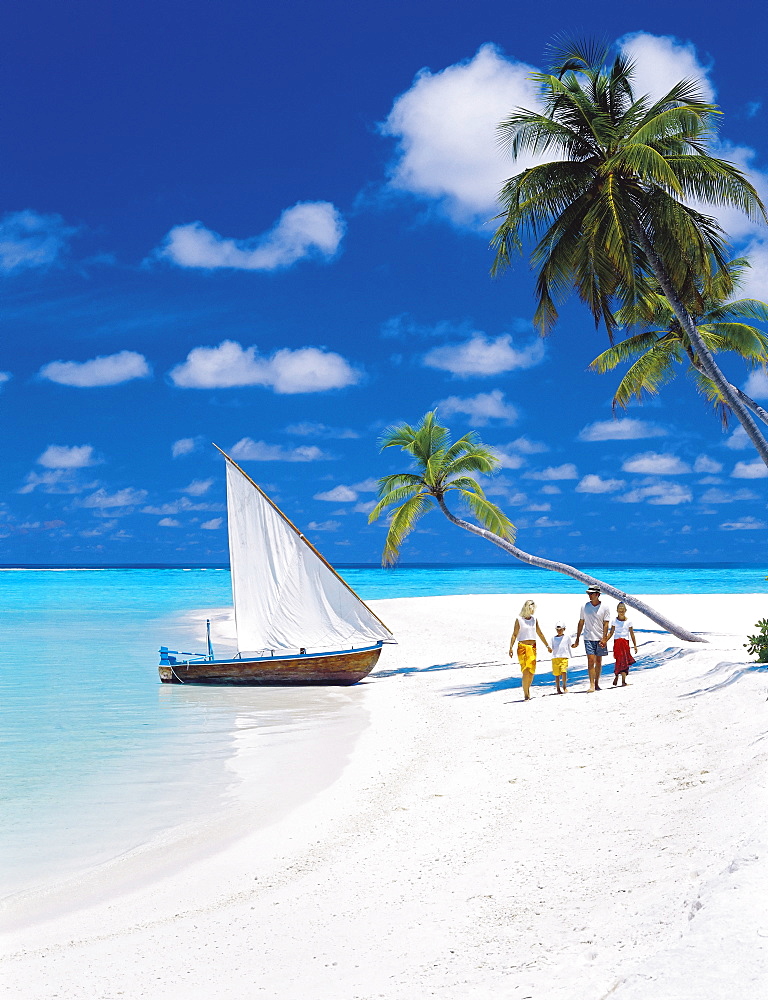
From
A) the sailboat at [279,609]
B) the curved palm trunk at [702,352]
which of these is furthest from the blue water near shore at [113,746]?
the curved palm trunk at [702,352]

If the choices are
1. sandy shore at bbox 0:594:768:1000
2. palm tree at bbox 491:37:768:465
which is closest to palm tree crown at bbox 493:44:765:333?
A: palm tree at bbox 491:37:768:465

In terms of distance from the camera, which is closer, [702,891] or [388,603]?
[702,891]

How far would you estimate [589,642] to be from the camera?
12.7 metres

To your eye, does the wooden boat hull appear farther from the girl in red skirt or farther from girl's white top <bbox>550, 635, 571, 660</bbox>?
the girl in red skirt

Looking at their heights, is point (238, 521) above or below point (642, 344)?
below

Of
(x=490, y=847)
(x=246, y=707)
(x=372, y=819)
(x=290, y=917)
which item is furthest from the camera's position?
(x=246, y=707)

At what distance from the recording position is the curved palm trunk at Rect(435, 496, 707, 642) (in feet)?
52.6

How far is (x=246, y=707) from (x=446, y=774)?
7478 millimetres

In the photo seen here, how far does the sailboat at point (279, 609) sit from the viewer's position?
18688mm

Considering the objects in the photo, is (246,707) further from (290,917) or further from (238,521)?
(290,917)

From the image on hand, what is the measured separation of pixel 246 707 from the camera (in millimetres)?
16125

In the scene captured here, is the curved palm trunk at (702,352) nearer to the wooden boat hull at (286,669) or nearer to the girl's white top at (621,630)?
the girl's white top at (621,630)

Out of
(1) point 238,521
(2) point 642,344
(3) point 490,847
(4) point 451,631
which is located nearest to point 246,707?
(1) point 238,521

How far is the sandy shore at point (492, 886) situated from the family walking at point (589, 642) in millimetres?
1650
